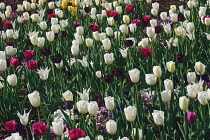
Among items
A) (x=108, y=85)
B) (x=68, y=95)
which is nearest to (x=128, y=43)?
(x=108, y=85)

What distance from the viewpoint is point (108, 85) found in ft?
14.3

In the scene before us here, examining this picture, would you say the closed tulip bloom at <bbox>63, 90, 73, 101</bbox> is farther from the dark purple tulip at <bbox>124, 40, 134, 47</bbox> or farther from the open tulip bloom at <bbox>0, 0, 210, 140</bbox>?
the dark purple tulip at <bbox>124, 40, 134, 47</bbox>

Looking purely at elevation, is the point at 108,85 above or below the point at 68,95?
below

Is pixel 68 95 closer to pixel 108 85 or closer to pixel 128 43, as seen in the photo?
pixel 108 85

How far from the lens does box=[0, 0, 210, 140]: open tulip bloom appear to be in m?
3.42

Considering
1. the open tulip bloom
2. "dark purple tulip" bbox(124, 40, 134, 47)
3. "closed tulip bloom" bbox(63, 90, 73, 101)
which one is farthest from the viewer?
"dark purple tulip" bbox(124, 40, 134, 47)

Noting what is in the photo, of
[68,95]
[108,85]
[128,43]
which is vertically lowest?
[108,85]

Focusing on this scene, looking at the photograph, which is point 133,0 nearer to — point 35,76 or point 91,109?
point 35,76

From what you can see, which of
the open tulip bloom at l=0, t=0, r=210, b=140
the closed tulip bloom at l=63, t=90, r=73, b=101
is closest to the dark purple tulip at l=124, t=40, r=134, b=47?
the open tulip bloom at l=0, t=0, r=210, b=140

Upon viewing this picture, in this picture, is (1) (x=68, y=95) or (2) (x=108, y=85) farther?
(2) (x=108, y=85)

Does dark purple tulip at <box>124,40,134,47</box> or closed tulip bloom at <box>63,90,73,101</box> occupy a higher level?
dark purple tulip at <box>124,40,134,47</box>

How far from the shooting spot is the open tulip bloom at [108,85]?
342cm

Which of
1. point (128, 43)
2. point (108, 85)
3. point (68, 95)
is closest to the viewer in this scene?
point (68, 95)

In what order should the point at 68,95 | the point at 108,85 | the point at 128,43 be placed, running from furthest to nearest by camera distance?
the point at 128,43
the point at 108,85
the point at 68,95
